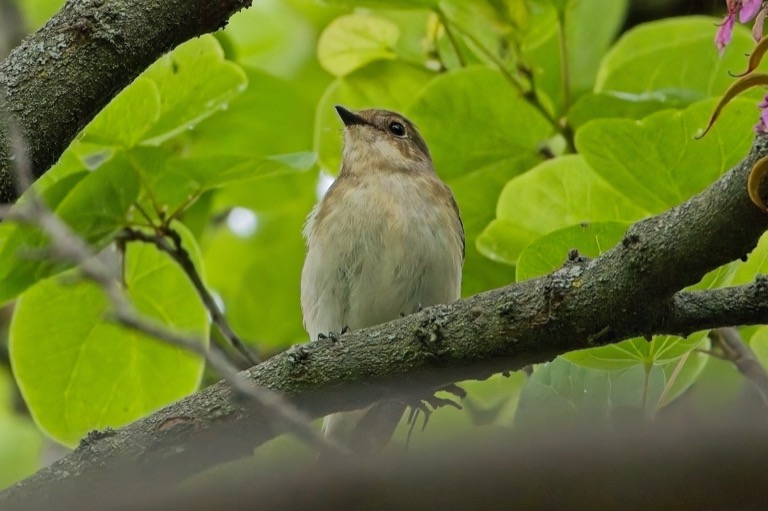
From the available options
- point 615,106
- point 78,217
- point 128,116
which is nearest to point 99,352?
point 78,217

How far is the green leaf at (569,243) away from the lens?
3.35 meters

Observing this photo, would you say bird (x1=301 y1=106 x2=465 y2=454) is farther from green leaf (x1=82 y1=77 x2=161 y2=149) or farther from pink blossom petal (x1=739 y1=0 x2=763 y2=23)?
pink blossom petal (x1=739 y1=0 x2=763 y2=23)

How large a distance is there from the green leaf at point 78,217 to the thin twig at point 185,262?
0.17 metres

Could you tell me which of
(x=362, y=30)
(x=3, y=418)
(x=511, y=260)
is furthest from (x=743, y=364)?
(x=3, y=418)

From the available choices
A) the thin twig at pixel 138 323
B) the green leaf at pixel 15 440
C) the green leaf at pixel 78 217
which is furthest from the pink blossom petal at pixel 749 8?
the green leaf at pixel 15 440

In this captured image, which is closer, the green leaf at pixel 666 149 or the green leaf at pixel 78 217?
the green leaf at pixel 666 149

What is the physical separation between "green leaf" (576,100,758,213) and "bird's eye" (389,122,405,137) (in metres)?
2.25

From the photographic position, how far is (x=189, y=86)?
403 centimetres

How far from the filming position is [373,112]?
562cm

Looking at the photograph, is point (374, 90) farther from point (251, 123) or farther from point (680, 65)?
point (680, 65)

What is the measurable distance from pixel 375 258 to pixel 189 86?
139 centimetres

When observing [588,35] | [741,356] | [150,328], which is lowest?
[741,356]

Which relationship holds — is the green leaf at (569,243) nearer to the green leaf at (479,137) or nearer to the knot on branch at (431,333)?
the knot on branch at (431,333)

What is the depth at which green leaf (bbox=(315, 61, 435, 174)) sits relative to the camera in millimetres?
4910
